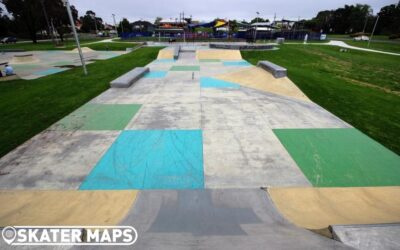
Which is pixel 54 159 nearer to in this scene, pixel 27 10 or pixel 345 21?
pixel 27 10

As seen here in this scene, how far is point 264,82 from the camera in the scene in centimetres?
1374

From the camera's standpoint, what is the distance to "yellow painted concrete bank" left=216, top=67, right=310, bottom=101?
1223 cm

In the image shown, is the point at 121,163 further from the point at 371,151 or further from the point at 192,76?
the point at 192,76

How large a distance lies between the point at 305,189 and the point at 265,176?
946 millimetres

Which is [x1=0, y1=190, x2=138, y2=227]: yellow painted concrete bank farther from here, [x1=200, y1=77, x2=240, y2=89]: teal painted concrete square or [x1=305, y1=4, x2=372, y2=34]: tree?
[x1=305, y1=4, x2=372, y2=34]: tree

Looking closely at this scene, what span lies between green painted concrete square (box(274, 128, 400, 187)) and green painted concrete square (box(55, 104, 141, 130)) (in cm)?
615

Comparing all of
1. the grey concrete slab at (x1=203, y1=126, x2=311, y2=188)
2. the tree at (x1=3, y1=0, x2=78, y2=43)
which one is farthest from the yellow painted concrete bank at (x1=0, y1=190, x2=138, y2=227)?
the tree at (x1=3, y1=0, x2=78, y2=43)

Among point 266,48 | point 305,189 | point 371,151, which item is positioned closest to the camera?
point 305,189

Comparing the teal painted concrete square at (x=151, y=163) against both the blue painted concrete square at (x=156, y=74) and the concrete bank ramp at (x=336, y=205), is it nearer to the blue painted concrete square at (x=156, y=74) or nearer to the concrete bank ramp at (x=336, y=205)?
the concrete bank ramp at (x=336, y=205)

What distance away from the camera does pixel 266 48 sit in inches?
1156

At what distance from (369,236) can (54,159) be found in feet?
24.9

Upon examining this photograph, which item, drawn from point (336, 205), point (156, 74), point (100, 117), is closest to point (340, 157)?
point (336, 205)

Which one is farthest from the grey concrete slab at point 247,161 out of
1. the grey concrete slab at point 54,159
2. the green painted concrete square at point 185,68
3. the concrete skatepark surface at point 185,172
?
the green painted concrete square at point 185,68

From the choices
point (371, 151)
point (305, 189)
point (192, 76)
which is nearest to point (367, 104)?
point (371, 151)
